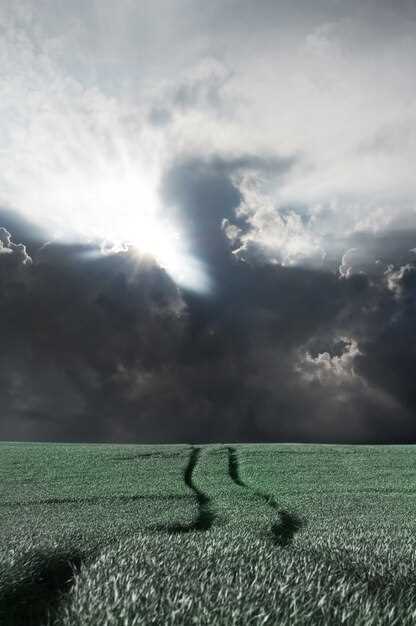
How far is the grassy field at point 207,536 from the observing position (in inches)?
238

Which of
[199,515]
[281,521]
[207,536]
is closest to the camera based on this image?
[207,536]

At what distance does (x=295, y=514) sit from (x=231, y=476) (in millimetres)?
11768

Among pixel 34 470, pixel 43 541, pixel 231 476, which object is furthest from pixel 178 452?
A: pixel 43 541

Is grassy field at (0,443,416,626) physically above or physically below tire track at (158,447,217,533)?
above

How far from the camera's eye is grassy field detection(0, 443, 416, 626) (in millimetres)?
6055

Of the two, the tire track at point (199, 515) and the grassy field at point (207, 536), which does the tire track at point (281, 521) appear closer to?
the grassy field at point (207, 536)

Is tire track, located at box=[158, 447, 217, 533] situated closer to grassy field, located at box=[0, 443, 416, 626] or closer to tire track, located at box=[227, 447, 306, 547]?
grassy field, located at box=[0, 443, 416, 626]

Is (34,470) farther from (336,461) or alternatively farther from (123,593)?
(123,593)

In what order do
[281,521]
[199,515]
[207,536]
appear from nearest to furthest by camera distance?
[207,536]
[281,521]
[199,515]

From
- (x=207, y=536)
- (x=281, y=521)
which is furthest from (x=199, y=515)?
(x=207, y=536)

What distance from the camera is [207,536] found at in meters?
11.8

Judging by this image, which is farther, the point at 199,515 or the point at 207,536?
the point at 199,515

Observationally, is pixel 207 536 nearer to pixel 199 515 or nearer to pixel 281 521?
pixel 281 521

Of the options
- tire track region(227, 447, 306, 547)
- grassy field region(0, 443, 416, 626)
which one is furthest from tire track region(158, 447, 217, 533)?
tire track region(227, 447, 306, 547)
